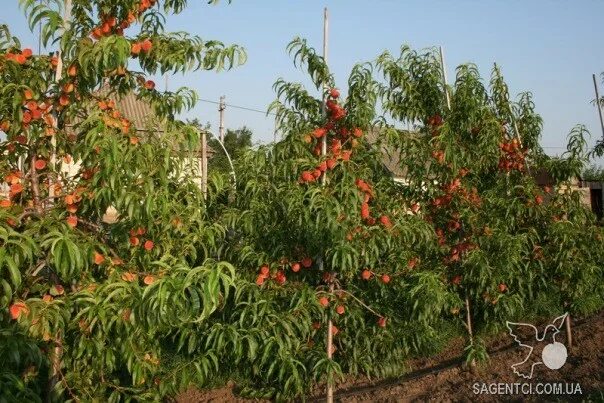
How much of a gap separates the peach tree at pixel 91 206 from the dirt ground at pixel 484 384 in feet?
5.35

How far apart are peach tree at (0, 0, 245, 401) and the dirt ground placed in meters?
1.63

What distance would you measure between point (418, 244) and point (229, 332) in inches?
68.8

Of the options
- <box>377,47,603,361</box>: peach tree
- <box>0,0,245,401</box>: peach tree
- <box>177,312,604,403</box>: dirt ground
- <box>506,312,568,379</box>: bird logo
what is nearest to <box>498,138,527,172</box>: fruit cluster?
<box>377,47,603,361</box>: peach tree

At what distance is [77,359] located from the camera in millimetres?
2773

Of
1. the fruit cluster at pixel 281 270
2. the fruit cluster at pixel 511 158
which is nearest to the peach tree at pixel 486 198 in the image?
the fruit cluster at pixel 511 158

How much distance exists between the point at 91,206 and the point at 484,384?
3.18 meters

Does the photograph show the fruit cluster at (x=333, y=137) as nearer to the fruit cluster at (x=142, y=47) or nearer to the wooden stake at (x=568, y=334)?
the fruit cluster at (x=142, y=47)

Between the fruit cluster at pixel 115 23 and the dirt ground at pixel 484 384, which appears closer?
the fruit cluster at pixel 115 23

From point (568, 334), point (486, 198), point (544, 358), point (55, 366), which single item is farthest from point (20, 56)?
point (568, 334)

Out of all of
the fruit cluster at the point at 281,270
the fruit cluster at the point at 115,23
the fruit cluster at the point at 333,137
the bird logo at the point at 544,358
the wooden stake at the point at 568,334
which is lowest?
the bird logo at the point at 544,358

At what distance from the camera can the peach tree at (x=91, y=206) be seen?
2400mm

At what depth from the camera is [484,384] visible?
14.1 ft

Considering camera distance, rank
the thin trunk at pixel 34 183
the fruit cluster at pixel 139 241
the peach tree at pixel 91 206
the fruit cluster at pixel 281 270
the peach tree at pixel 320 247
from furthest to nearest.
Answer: the fruit cluster at pixel 281 270
the peach tree at pixel 320 247
the fruit cluster at pixel 139 241
the thin trunk at pixel 34 183
the peach tree at pixel 91 206

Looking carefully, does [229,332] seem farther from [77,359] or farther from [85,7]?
[85,7]
